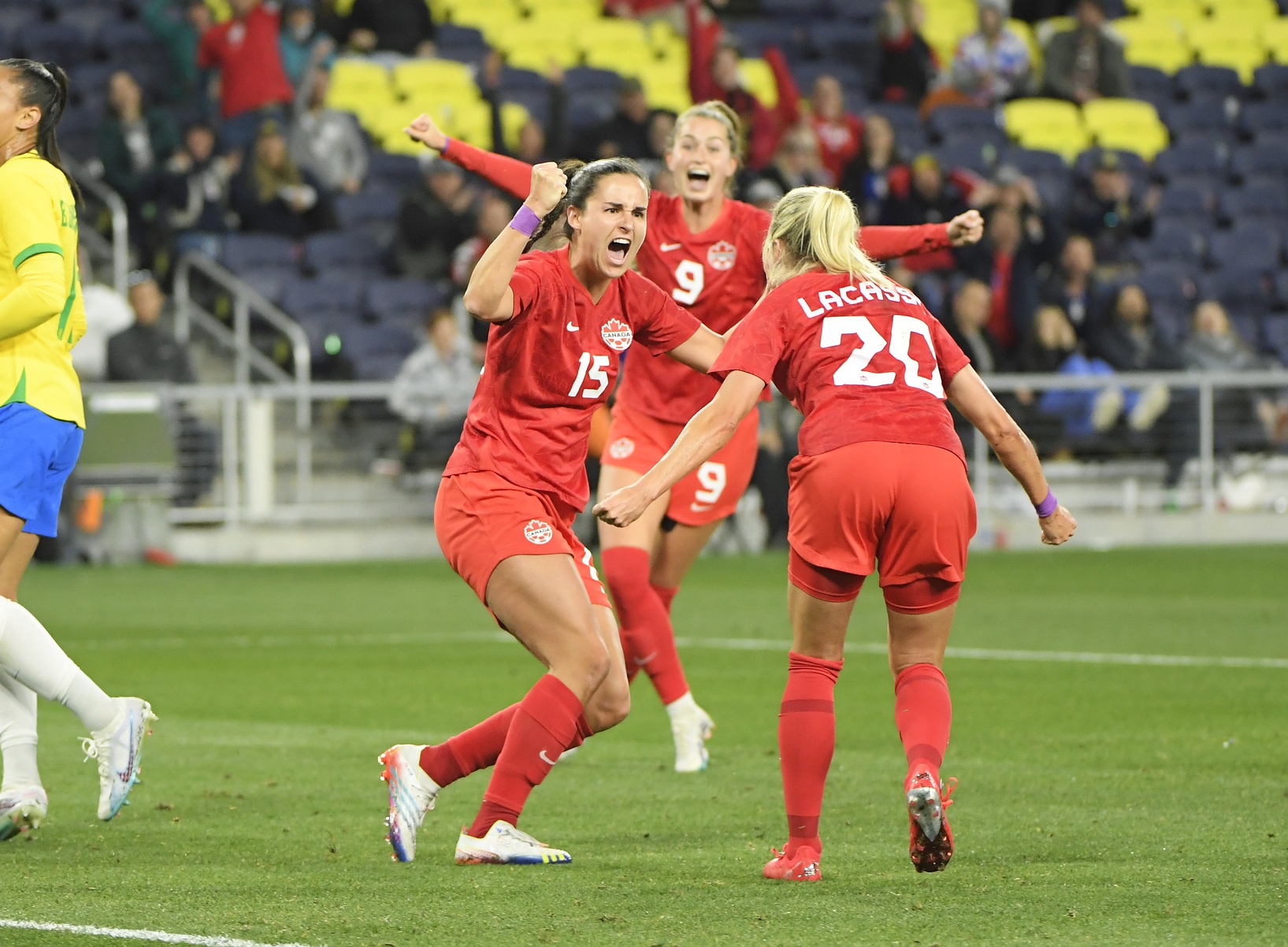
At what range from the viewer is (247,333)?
19.0m

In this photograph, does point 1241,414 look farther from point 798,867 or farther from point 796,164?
point 798,867

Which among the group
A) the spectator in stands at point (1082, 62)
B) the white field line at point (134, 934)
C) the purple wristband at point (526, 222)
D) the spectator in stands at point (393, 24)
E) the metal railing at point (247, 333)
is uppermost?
the spectator in stands at point (393, 24)

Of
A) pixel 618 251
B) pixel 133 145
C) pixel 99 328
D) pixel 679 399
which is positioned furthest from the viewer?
pixel 133 145

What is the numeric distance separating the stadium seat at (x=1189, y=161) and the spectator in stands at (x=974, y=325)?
565cm

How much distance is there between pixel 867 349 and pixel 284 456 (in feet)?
43.8

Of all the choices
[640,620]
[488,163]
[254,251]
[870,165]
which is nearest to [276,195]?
[254,251]

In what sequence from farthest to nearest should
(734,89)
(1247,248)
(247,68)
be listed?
(1247,248) < (734,89) < (247,68)

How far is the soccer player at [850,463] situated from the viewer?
17.5 ft

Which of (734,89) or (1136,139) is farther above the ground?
(734,89)

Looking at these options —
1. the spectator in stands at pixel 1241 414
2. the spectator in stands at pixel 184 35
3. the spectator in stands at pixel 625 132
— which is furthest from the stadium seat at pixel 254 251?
the spectator in stands at pixel 1241 414

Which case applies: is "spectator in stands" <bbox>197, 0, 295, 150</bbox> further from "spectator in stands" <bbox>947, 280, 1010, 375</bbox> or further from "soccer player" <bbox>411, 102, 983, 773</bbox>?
"soccer player" <bbox>411, 102, 983, 773</bbox>

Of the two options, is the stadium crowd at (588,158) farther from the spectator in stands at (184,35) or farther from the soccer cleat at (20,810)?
the soccer cleat at (20,810)

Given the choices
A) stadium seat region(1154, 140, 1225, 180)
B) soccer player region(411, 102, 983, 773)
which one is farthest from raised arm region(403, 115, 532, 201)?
stadium seat region(1154, 140, 1225, 180)

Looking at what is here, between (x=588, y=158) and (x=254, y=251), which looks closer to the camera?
(x=254, y=251)
